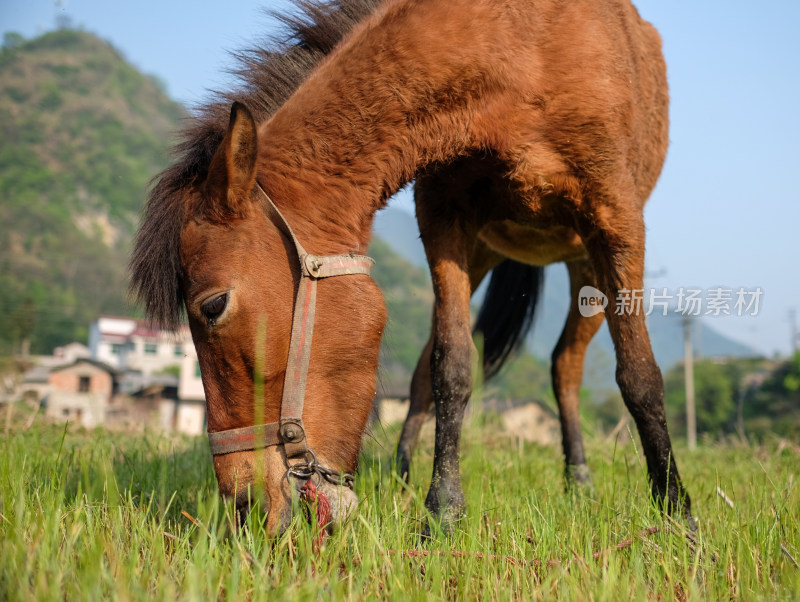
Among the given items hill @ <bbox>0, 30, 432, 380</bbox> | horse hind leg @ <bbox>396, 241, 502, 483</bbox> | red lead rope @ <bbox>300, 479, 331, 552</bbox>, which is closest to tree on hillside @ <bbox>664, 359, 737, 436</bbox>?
hill @ <bbox>0, 30, 432, 380</bbox>

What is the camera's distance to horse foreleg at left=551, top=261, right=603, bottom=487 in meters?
4.66

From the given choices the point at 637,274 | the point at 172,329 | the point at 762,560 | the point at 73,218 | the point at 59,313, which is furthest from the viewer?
the point at 73,218

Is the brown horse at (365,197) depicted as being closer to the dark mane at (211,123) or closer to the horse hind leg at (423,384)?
the dark mane at (211,123)

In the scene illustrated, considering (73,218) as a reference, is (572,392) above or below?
below

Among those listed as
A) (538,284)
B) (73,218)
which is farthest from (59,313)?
(538,284)

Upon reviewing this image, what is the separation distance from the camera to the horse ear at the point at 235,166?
91.0 inches

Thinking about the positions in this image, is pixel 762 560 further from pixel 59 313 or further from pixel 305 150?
pixel 59 313

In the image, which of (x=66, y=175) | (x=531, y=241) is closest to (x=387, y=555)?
(x=531, y=241)

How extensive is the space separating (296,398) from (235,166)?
2.87ft

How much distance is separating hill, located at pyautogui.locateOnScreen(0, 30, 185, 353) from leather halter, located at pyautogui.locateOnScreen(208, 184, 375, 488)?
42.8 metres

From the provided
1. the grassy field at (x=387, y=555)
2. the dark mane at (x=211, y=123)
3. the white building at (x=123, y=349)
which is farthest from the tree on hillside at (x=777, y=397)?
the white building at (x=123, y=349)

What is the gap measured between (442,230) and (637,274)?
1001mm

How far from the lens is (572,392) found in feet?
15.8

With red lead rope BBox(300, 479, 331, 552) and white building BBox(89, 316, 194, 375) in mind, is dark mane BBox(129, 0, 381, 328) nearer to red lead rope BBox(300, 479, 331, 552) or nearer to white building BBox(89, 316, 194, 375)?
red lead rope BBox(300, 479, 331, 552)
